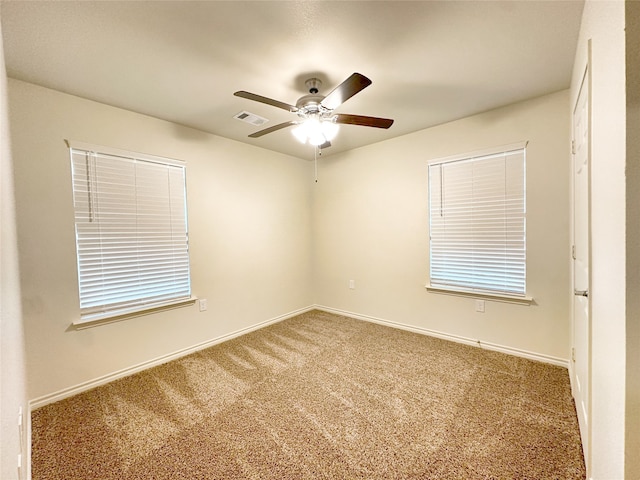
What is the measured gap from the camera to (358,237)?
382cm

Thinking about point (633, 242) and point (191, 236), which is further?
point (191, 236)

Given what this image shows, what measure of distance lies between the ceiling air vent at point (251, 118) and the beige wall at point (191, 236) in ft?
2.05

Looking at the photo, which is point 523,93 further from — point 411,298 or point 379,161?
point 411,298

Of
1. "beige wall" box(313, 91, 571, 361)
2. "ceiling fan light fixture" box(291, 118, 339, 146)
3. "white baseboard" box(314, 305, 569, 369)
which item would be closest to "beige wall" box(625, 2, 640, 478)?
"ceiling fan light fixture" box(291, 118, 339, 146)

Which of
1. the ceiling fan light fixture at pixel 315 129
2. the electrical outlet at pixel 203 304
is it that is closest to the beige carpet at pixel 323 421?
the electrical outlet at pixel 203 304

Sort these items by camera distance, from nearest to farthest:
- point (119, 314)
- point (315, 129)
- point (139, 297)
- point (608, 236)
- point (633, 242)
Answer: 1. point (633, 242)
2. point (608, 236)
3. point (315, 129)
4. point (119, 314)
5. point (139, 297)

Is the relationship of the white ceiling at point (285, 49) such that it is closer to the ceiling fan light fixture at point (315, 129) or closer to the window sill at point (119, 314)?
the ceiling fan light fixture at point (315, 129)

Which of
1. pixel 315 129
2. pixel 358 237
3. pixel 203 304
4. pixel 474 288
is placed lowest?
pixel 203 304

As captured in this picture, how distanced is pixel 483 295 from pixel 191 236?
321 centimetres

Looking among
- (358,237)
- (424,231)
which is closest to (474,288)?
(424,231)

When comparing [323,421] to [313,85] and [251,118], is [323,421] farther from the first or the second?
[251,118]

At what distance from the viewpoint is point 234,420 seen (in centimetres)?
184

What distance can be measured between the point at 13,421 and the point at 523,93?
3.87 meters

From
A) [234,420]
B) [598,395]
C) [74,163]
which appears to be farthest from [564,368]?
[74,163]
